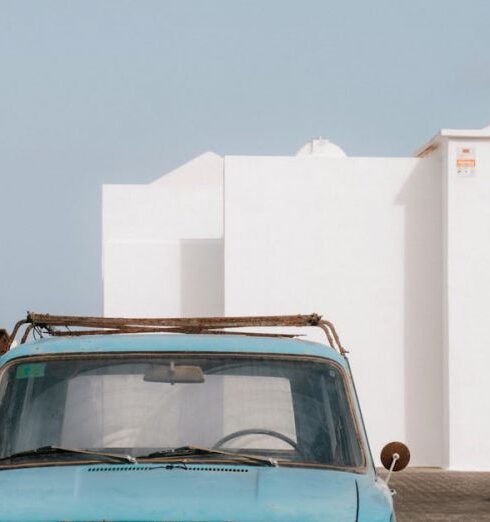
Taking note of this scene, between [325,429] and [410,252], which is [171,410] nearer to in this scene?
[325,429]

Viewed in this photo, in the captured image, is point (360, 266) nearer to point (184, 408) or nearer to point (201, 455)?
point (184, 408)

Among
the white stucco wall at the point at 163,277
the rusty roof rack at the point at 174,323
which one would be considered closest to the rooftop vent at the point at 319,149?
the white stucco wall at the point at 163,277

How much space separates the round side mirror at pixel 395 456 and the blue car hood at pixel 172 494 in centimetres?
60

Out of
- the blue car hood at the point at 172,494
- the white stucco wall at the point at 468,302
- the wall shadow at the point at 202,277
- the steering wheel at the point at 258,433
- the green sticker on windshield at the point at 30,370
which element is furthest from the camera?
the wall shadow at the point at 202,277

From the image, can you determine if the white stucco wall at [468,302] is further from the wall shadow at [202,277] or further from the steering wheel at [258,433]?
the steering wheel at [258,433]

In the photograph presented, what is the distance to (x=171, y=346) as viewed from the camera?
572 cm

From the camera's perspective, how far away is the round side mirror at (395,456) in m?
5.77

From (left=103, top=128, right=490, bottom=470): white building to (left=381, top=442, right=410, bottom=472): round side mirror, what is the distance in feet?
42.6

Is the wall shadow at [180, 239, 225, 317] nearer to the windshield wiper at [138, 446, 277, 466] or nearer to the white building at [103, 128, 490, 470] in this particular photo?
the white building at [103, 128, 490, 470]

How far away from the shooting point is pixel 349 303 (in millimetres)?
18891

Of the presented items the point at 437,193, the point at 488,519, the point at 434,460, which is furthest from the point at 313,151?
the point at 488,519

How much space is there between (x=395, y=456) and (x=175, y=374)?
3.34ft

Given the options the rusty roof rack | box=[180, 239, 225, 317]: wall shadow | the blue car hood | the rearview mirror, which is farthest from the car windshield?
box=[180, 239, 225, 317]: wall shadow

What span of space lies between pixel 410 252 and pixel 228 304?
2.70 m
